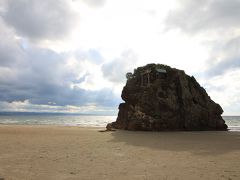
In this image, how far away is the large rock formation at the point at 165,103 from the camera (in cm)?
3306

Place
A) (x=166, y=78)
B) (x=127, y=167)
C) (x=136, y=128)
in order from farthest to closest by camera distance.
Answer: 1. (x=166, y=78)
2. (x=136, y=128)
3. (x=127, y=167)

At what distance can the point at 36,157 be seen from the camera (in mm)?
12086

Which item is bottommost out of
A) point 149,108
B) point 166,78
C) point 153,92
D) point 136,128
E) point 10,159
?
point 10,159

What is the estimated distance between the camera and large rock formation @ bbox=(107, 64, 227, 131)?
108ft

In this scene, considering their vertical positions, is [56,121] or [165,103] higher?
[165,103]

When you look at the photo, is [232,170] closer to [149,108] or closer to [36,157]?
[36,157]

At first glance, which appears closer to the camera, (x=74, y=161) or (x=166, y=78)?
(x=74, y=161)

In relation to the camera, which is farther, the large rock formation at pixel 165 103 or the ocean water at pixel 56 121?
the ocean water at pixel 56 121

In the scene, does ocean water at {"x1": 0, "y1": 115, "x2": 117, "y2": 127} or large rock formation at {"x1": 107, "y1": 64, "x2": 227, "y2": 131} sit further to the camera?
ocean water at {"x1": 0, "y1": 115, "x2": 117, "y2": 127}

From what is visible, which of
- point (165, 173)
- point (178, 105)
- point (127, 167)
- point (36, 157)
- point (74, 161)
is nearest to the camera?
point (165, 173)

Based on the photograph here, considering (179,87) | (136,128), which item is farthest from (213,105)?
(136,128)

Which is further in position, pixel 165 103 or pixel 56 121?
pixel 56 121

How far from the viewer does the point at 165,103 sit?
33750mm

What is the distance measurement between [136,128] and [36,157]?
21.2m
